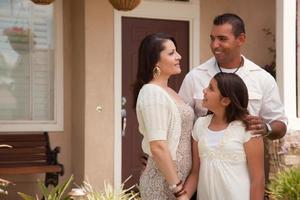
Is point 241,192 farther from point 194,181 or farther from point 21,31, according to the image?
point 21,31

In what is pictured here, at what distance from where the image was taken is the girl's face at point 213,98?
2.94 m

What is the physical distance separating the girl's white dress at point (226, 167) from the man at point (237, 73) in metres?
0.26

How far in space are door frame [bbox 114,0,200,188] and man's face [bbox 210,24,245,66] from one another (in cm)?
388

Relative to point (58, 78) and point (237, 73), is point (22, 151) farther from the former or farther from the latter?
point (237, 73)

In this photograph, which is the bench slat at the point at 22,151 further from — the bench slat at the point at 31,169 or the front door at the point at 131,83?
the front door at the point at 131,83

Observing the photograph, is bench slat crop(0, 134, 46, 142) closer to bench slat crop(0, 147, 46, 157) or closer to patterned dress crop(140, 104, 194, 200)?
bench slat crop(0, 147, 46, 157)

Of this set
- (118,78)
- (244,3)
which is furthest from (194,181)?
(244,3)

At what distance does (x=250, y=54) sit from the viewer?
7.77 m

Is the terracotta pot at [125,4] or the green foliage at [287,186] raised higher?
the terracotta pot at [125,4]

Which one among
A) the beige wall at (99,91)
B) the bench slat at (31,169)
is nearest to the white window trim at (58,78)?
the beige wall at (99,91)

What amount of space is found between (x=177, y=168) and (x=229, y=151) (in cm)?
28

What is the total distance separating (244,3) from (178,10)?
1026 millimetres

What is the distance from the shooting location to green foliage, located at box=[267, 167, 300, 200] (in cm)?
288

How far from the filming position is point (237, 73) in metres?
3.19
